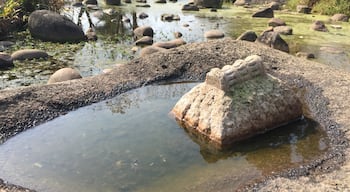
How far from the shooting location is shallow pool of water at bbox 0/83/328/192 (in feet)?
17.1

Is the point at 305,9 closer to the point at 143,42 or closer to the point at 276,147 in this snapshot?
the point at 143,42

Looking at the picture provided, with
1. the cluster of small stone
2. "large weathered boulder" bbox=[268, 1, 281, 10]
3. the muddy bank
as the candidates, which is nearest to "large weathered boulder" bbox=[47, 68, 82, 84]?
the muddy bank

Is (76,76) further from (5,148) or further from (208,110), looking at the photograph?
(208,110)

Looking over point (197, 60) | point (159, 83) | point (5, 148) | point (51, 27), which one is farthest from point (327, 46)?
point (5, 148)

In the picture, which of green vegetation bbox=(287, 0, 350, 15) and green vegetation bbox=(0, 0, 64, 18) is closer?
green vegetation bbox=(0, 0, 64, 18)

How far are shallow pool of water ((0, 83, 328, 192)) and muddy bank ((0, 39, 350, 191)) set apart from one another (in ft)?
0.72

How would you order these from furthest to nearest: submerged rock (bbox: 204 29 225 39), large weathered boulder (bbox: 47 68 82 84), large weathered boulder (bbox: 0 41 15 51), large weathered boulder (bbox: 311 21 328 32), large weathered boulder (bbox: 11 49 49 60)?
large weathered boulder (bbox: 311 21 328 32) → submerged rock (bbox: 204 29 225 39) → large weathered boulder (bbox: 0 41 15 51) → large weathered boulder (bbox: 11 49 49 60) → large weathered boulder (bbox: 47 68 82 84)

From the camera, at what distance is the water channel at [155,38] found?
1043 centimetres

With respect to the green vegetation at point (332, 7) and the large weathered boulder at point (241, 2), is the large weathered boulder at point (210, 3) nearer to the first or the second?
the large weathered boulder at point (241, 2)

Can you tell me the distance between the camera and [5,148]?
6.00 meters

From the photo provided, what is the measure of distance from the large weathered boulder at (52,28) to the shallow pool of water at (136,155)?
6603 millimetres

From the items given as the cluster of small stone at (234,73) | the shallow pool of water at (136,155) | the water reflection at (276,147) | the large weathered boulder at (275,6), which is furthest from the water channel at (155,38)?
the water reflection at (276,147)

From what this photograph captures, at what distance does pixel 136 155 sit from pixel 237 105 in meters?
1.67

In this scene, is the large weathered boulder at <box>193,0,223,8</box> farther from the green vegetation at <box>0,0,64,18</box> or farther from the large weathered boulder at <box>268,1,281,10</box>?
the green vegetation at <box>0,0,64,18</box>
